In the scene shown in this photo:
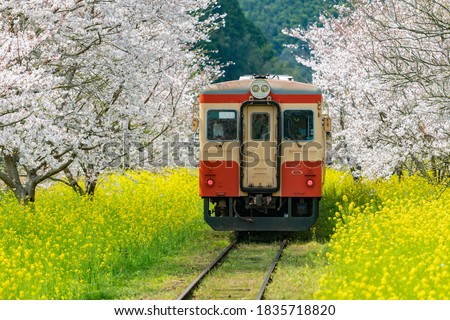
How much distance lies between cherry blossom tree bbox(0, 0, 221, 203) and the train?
1299 mm

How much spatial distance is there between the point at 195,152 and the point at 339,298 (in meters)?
13.9

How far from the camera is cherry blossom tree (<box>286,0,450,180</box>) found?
12.0m

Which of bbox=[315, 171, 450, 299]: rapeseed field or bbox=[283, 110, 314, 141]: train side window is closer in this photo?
bbox=[315, 171, 450, 299]: rapeseed field

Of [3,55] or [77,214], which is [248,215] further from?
[3,55]

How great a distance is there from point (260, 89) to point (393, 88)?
256 centimetres

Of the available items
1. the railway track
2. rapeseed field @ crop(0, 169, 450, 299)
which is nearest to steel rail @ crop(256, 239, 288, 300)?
the railway track

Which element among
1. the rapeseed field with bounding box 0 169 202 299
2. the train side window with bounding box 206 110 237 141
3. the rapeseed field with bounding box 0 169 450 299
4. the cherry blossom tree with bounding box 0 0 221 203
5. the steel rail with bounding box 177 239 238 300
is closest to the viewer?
the rapeseed field with bounding box 0 169 450 299

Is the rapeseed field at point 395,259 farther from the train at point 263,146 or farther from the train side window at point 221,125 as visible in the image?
the train side window at point 221,125

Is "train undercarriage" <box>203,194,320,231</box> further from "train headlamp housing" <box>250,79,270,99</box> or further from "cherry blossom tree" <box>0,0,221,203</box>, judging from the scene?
"cherry blossom tree" <box>0,0,221,203</box>

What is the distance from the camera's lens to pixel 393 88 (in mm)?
14344

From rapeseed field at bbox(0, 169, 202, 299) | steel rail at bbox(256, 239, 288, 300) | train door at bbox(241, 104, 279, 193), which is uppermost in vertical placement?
train door at bbox(241, 104, 279, 193)

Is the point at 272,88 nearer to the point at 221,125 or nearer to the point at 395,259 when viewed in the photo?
the point at 221,125

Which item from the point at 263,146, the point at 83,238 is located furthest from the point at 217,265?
the point at 263,146

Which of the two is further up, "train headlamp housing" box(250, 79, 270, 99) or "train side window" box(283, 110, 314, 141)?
"train headlamp housing" box(250, 79, 270, 99)
